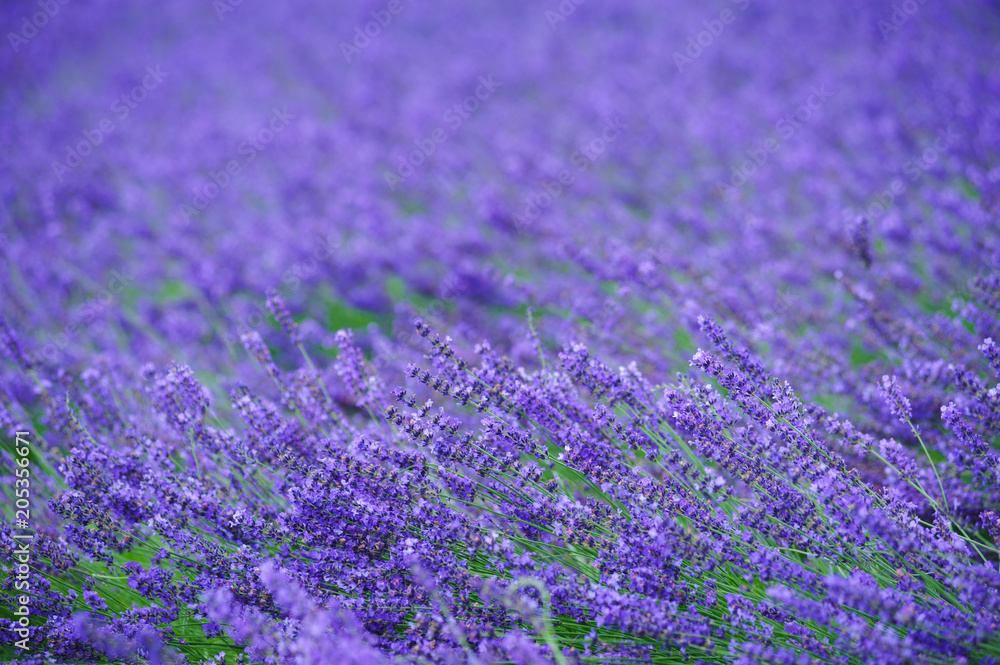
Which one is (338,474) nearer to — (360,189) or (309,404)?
(309,404)

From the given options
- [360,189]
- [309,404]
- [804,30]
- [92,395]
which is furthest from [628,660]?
[804,30]

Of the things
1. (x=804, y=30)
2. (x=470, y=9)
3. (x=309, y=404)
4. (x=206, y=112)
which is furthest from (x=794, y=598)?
(x=470, y=9)

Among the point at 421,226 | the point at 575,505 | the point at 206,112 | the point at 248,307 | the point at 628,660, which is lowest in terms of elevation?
the point at 628,660

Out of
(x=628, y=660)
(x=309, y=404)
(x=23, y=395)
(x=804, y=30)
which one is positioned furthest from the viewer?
(x=804, y=30)

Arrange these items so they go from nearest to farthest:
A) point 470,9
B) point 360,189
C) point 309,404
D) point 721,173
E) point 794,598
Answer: point 794,598, point 309,404, point 721,173, point 360,189, point 470,9

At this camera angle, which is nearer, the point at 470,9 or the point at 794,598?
the point at 794,598

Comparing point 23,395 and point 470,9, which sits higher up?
point 470,9
